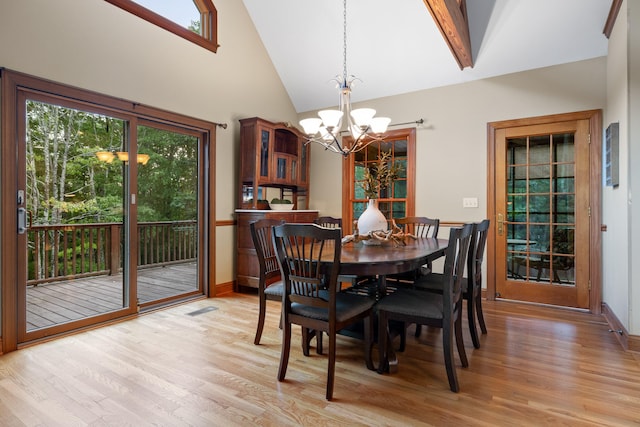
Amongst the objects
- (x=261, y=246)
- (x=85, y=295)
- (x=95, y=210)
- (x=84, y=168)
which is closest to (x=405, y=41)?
(x=261, y=246)

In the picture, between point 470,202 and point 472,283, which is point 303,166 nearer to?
point 470,202

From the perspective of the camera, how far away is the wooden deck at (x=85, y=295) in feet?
10.0

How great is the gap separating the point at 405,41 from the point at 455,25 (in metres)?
0.99

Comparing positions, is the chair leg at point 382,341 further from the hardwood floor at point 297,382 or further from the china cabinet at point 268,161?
the china cabinet at point 268,161

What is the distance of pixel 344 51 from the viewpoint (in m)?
4.42

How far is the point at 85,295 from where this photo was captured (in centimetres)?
351

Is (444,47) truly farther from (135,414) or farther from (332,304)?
(135,414)

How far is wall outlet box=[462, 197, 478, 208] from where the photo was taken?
4.17m

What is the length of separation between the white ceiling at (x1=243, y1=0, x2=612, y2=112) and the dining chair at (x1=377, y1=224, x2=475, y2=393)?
8.65 ft

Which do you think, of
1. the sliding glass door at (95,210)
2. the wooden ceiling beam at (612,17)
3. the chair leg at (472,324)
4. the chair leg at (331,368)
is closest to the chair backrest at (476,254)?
the chair leg at (472,324)

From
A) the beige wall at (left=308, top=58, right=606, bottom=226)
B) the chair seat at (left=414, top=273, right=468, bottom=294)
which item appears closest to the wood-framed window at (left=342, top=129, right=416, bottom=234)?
the beige wall at (left=308, top=58, right=606, bottom=226)

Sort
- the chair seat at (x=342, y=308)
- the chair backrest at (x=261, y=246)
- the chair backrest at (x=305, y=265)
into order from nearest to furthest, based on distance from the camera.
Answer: the chair backrest at (x=305, y=265) < the chair seat at (x=342, y=308) < the chair backrest at (x=261, y=246)

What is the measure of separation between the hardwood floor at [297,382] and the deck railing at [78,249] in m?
0.76

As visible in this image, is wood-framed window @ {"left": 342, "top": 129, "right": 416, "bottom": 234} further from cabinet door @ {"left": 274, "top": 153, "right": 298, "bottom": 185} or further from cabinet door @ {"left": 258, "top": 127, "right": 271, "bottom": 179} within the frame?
cabinet door @ {"left": 258, "top": 127, "right": 271, "bottom": 179}
